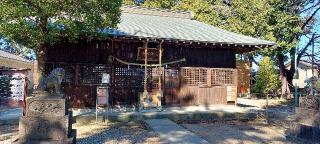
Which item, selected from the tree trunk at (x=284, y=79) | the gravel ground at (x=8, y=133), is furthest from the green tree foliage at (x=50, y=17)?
the tree trunk at (x=284, y=79)

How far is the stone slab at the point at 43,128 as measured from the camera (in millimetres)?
7309

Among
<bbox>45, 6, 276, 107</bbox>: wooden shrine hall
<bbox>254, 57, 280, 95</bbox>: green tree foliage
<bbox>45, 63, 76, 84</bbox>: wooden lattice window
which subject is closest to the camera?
<bbox>45, 63, 76, 84</bbox>: wooden lattice window

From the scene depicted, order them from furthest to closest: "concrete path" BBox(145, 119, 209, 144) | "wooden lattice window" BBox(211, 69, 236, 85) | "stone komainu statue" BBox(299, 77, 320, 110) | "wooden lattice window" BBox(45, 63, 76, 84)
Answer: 1. "wooden lattice window" BBox(211, 69, 236, 85)
2. "wooden lattice window" BBox(45, 63, 76, 84)
3. "stone komainu statue" BBox(299, 77, 320, 110)
4. "concrete path" BBox(145, 119, 209, 144)

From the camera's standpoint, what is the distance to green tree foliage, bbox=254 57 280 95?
84.2 ft

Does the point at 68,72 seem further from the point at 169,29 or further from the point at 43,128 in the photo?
the point at 43,128

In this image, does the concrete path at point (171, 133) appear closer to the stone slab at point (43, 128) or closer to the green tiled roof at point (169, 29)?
the stone slab at point (43, 128)

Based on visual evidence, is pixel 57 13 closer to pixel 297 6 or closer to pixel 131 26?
pixel 131 26

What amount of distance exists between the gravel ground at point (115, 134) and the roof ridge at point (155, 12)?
35.7ft

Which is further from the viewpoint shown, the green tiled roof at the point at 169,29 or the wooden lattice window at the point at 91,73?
the green tiled roof at the point at 169,29

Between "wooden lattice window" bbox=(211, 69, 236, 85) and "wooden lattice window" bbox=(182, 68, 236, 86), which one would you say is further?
"wooden lattice window" bbox=(211, 69, 236, 85)

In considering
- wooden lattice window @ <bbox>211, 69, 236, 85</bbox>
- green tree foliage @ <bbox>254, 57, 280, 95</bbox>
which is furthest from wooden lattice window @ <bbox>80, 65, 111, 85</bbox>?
green tree foliage @ <bbox>254, 57, 280, 95</bbox>

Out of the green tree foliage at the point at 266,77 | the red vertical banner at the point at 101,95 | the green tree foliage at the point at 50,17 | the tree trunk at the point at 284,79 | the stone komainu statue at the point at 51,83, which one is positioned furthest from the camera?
the tree trunk at the point at 284,79

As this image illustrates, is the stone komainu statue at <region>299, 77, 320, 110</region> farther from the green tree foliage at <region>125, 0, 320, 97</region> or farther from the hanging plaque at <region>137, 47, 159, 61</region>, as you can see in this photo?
Answer: the green tree foliage at <region>125, 0, 320, 97</region>

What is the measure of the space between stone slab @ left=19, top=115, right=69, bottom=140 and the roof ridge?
14.4 m
